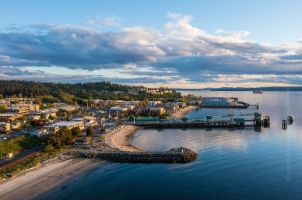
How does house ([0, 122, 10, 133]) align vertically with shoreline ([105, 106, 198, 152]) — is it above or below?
above

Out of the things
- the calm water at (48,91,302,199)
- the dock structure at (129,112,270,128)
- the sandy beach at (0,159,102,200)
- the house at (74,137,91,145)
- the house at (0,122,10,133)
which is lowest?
the calm water at (48,91,302,199)

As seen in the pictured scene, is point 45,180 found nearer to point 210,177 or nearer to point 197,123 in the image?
point 210,177

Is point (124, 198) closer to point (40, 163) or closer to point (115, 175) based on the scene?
point (115, 175)

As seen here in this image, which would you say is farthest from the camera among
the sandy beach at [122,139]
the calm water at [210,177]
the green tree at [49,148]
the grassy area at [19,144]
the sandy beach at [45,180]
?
the sandy beach at [122,139]

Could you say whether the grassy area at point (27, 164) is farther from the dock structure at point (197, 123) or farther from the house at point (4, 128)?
the dock structure at point (197, 123)

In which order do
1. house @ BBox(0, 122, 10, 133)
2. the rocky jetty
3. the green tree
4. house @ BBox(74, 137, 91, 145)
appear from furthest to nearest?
house @ BBox(0, 122, 10, 133) < house @ BBox(74, 137, 91, 145) < the green tree < the rocky jetty

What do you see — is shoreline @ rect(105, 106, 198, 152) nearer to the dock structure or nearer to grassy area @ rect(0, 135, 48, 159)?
the dock structure

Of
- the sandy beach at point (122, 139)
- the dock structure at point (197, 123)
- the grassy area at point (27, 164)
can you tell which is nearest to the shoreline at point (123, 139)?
the sandy beach at point (122, 139)

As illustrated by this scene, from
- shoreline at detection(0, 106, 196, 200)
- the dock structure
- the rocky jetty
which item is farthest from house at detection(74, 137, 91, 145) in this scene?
the dock structure

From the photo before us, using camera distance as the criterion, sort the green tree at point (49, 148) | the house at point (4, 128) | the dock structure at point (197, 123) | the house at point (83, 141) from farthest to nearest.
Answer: the dock structure at point (197, 123) → the house at point (4, 128) → the house at point (83, 141) → the green tree at point (49, 148)
